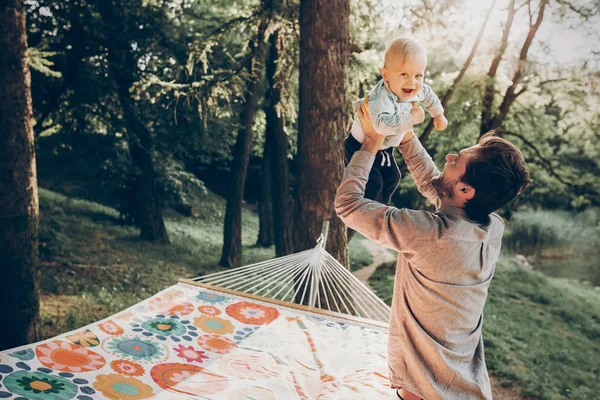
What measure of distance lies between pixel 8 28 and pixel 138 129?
4.44 metres

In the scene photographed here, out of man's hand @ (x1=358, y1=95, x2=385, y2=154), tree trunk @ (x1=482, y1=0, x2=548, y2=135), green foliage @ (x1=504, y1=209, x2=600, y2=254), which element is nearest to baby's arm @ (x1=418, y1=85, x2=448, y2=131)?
man's hand @ (x1=358, y1=95, x2=385, y2=154)

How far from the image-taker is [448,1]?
4336mm

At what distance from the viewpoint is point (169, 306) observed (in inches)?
88.5

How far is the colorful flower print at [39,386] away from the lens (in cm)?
146

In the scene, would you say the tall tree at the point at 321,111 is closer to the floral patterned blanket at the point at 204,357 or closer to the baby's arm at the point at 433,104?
the floral patterned blanket at the point at 204,357

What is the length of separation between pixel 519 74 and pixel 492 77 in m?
0.29

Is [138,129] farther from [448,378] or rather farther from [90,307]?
[448,378]

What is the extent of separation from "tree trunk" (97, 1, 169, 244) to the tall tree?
4.50 metres

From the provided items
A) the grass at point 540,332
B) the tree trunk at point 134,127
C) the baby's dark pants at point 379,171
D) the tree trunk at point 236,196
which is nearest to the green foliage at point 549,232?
the grass at point 540,332

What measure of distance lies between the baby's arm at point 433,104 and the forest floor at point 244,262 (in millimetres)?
3498

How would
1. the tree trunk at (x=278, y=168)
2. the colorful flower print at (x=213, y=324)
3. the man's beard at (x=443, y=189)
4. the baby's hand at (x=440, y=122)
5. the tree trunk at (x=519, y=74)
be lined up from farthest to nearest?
the tree trunk at (x=278, y=168) < the tree trunk at (x=519, y=74) < the colorful flower print at (x=213, y=324) < the baby's hand at (x=440, y=122) < the man's beard at (x=443, y=189)

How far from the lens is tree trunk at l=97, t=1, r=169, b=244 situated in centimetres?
655

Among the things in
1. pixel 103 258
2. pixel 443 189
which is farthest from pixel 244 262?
pixel 443 189

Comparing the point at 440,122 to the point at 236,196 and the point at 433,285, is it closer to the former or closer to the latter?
the point at 433,285
